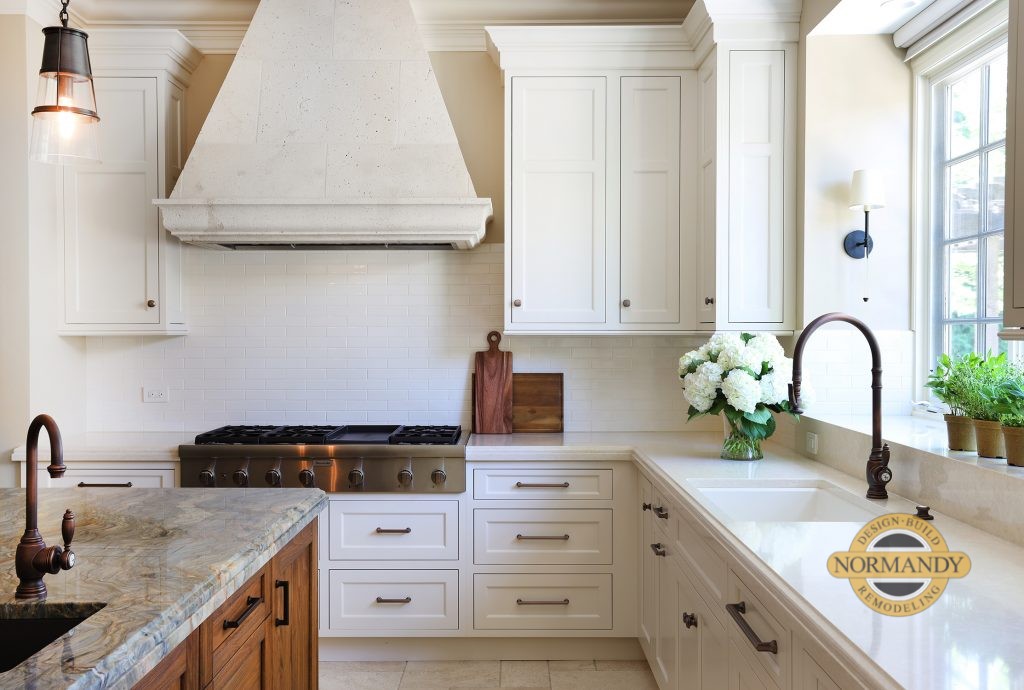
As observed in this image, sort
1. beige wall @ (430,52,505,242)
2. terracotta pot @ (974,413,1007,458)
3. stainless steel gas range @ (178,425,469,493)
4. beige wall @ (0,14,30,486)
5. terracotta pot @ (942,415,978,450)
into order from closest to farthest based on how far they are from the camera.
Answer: terracotta pot @ (974,413,1007,458)
terracotta pot @ (942,415,978,450)
stainless steel gas range @ (178,425,469,493)
beige wall @ (0,14,30,486)
beige wall @ (430,52,505,242)

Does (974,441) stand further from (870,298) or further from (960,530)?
(870,298)

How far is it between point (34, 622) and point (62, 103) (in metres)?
1.26

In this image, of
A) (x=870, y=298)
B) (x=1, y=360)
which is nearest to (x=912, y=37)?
(x=870, y=298)

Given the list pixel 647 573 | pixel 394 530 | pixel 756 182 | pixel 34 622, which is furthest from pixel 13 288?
pixel 756 182

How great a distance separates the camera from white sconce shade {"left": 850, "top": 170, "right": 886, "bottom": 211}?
2.82 metres

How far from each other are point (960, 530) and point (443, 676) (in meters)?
2.17

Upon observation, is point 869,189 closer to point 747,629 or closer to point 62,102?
point 747,629

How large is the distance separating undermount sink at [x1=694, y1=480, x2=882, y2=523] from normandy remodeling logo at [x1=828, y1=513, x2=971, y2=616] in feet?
1.74

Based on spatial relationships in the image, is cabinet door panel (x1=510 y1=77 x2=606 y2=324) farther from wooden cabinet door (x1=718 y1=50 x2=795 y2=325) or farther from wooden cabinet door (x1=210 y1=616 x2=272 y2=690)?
wooden cabinet door (x1=210 y1=616 x2=272 y2=690)

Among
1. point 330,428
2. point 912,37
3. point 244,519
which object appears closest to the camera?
point 244,519

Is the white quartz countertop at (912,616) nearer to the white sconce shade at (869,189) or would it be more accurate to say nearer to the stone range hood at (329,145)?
the white sconce shade at (869,189)

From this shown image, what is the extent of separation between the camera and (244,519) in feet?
6.02

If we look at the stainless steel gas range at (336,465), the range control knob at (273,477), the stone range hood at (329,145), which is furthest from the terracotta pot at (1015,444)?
the range control knob at (273,477)

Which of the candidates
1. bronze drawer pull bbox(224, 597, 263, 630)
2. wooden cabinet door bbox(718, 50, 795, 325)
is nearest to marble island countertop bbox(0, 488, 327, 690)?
bronze drawer pull bbox(224, 597, 263, 630)
